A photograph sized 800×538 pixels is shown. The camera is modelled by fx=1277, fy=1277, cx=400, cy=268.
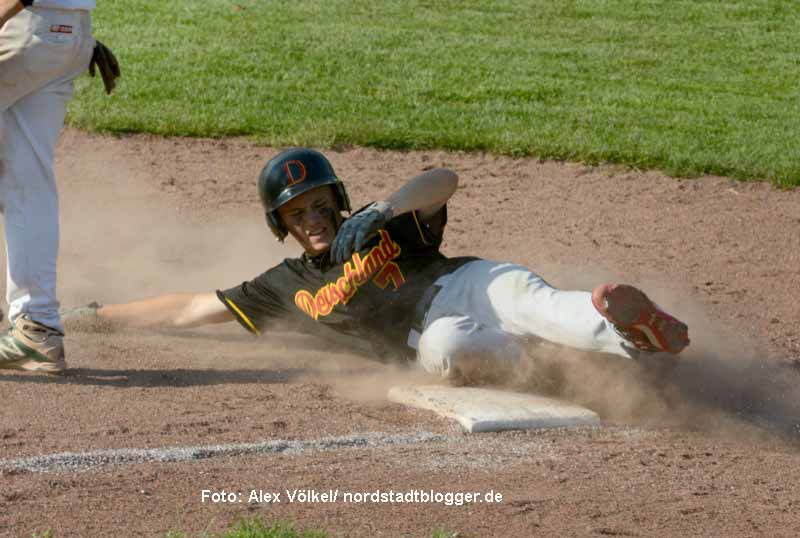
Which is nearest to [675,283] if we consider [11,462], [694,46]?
[11,462]

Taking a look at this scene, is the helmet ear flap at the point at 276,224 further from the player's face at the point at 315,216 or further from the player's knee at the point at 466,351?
the player's knee at the point at 466,351

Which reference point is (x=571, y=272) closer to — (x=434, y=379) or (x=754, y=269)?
(x=754, y=269)

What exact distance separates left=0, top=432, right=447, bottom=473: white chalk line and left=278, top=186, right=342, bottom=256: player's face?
49.2 inches

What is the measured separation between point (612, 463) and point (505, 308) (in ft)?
3.49

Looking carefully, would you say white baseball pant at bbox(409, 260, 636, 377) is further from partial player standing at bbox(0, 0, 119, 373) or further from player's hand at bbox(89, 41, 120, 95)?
player's hand at bbox(89, 41, 120, 95)

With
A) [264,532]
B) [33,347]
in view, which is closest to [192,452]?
[264,532]

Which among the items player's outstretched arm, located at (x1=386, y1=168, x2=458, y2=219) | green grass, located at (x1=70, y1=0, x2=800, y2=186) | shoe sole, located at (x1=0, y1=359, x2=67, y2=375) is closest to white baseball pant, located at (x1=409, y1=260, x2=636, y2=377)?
player's outstretched arm, located at (x1=386, y1=168, x2=458, y2=219)

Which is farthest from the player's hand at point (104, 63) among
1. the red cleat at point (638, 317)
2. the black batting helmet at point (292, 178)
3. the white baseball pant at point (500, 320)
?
the red cleat at point (638, 317)

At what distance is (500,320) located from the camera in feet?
17.5

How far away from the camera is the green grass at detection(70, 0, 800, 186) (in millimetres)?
9289

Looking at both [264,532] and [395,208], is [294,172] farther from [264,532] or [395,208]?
[264,532]

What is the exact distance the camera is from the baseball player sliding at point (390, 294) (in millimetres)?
Answer: 5188

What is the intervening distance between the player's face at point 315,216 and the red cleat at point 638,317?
4.67 feet

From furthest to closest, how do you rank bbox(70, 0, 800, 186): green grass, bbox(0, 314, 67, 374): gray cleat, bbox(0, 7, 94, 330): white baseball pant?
1. bbox(70, 0, 800, 186): green grass
2. bbox(0, 314, 67, 374): gray cleat
3. bbox(0, 7, 94, 330): white baseball pant
